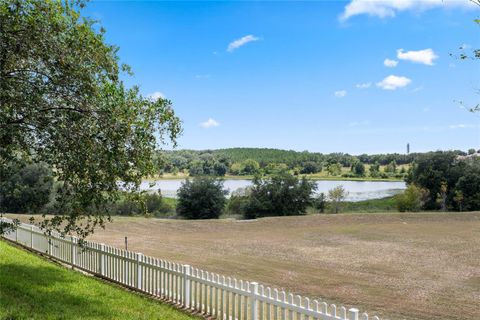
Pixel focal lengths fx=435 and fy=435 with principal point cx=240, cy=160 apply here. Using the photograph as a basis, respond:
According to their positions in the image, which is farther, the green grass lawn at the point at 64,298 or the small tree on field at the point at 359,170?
the small tree on field at the point at 359,170

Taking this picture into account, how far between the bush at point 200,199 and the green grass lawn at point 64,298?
32414 millimetres

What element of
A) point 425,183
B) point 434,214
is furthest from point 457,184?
point 434,214

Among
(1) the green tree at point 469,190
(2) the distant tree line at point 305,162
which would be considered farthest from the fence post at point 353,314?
(2) the distant tree line at point 305,162

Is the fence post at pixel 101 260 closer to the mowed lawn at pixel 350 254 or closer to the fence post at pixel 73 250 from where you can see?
the fence post at pixel 73 250

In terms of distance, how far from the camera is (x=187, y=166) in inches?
3260

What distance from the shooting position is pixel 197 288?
921cm

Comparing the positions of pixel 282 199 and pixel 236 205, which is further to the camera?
pixel 236 205

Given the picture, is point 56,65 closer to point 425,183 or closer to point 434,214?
point 434,214

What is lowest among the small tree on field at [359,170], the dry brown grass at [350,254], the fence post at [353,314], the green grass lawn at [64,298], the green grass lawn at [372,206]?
the green grass lawn at [372,206]

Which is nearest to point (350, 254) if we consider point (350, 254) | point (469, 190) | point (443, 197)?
point (350, 254)

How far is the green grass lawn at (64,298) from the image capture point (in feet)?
25.1

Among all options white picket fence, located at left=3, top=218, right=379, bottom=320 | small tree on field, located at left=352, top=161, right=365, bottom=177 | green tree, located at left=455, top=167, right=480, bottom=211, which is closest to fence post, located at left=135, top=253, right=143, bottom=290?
white picket fence, located at left=3, top=218, right=379, bottom=320

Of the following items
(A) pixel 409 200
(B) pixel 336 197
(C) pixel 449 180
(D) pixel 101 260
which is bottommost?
(A) pixel 409 200

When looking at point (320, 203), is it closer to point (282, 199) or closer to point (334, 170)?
point (282, 199)
